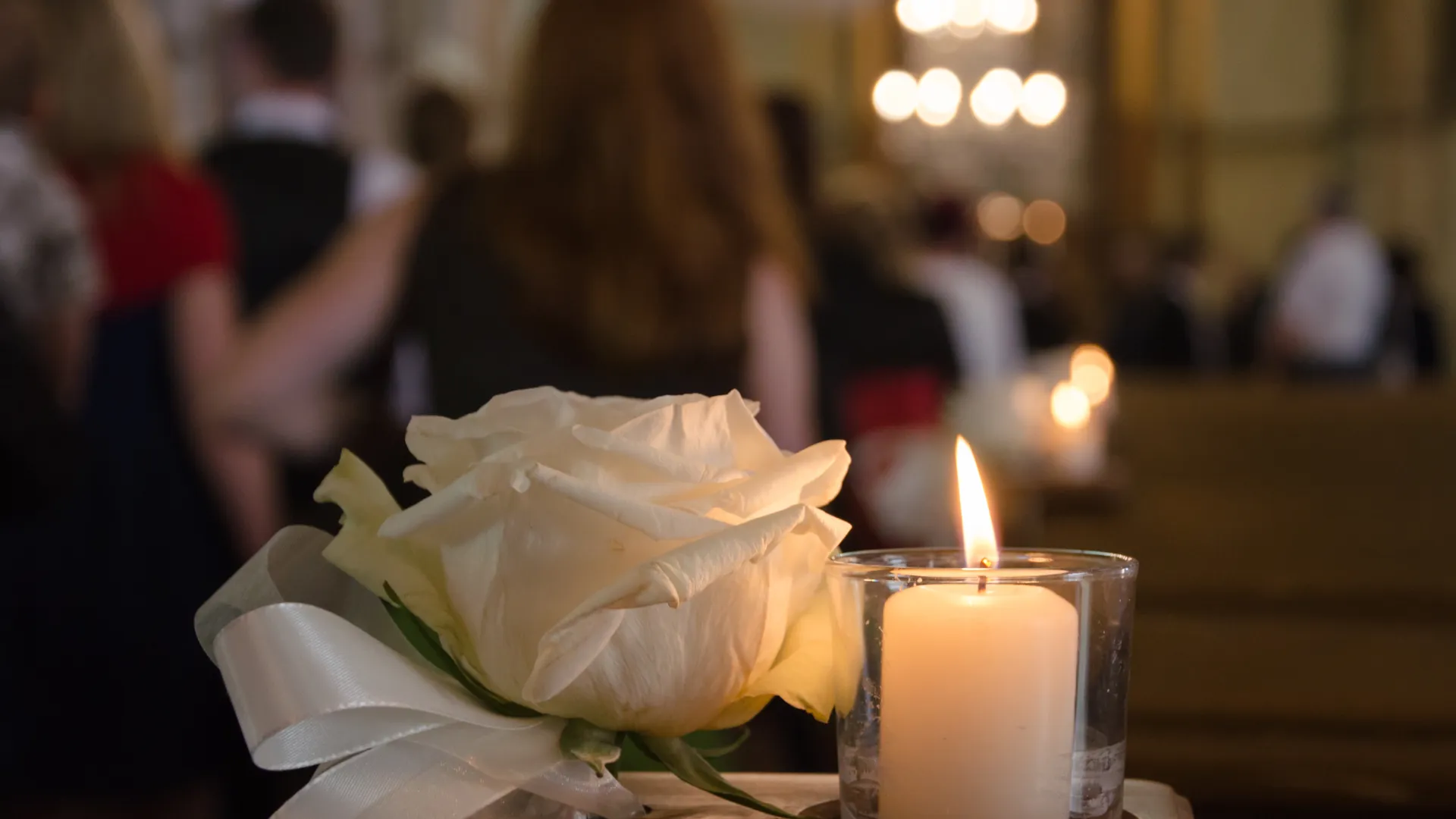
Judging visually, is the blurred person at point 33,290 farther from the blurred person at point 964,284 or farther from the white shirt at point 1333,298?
the white shirt at point 1333,298

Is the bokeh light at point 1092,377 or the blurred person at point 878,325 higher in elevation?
the blurred person at point 878,325

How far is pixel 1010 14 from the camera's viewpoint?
13430mm

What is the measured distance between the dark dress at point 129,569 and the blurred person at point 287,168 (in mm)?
384

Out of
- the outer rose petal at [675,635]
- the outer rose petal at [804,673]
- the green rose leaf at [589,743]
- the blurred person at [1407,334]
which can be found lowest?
the blurred person at [1407,334]

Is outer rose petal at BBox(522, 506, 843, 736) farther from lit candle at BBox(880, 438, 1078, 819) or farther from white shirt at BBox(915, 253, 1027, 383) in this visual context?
white shirt at BBox(915, 253, 1027, 383)

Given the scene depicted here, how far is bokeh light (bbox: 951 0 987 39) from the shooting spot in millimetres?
13273

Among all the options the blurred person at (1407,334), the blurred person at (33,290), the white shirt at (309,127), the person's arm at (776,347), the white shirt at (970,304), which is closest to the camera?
the blurred person at (33,290)

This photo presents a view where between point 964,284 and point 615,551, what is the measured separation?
14.7ft

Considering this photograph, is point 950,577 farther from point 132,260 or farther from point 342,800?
point 132,260

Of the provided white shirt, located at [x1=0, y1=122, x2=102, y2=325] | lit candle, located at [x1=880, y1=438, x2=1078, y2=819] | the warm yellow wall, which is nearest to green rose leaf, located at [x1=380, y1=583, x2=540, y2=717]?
lit candle, located at [x1=880, y1=438, x2=1078, y2=819]

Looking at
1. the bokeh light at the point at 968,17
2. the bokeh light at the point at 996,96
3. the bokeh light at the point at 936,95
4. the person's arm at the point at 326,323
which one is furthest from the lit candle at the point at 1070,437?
the bokeh light at the point at 996,96

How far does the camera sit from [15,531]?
1992 millimetres

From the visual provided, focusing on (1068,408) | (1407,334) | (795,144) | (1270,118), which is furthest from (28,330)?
(1270,118)

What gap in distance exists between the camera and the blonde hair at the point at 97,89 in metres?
2.11
